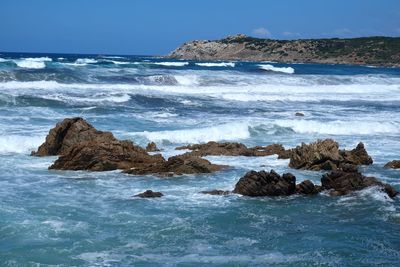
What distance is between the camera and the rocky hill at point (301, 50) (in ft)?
390

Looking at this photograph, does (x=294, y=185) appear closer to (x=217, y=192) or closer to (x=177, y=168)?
(x=217, y=192)

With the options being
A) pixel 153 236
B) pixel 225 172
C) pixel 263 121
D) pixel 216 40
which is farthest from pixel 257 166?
pixel 216 40

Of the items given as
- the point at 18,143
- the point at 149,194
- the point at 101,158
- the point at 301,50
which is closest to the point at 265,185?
the point at 149,194

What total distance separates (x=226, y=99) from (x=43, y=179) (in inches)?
918

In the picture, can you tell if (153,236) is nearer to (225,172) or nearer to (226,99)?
(225,172)

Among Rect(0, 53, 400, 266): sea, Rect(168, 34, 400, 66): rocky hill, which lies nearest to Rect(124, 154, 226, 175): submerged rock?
Rect(0, 53, 400, 266): sea

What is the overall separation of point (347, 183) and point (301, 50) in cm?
12320

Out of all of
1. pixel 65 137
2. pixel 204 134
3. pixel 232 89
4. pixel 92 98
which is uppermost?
pixel 232 89

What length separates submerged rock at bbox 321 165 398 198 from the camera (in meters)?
11.6

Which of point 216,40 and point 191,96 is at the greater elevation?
point 216,40

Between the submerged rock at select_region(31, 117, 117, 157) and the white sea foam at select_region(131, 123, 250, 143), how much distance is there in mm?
3446

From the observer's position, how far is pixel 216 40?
500 feet

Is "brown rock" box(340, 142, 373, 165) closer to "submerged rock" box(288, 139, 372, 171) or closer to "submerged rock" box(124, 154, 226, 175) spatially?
"submerged rock" box(288, 139, 372, 171)

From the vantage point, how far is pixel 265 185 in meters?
11.5
